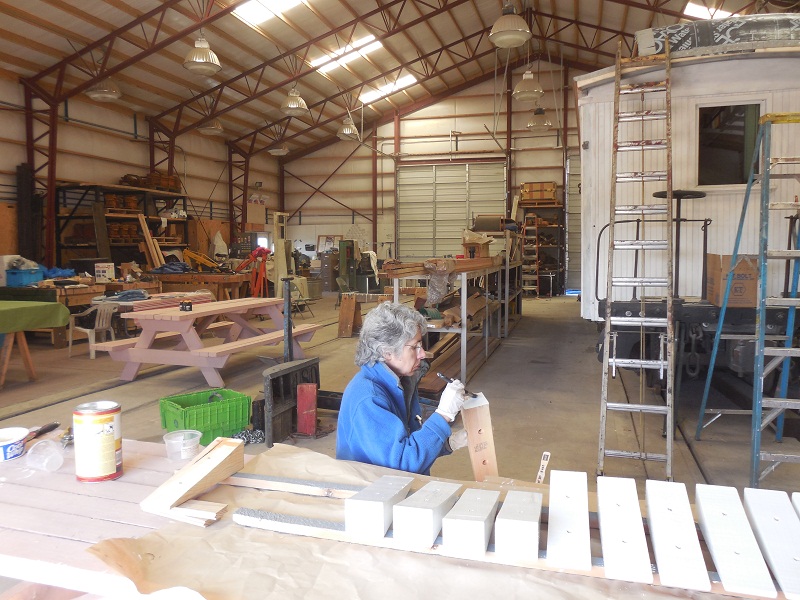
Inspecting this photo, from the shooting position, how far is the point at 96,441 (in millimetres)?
1671

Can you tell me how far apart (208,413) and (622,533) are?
12.9ft

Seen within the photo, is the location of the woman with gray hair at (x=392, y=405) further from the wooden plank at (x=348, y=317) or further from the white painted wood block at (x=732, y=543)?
the wooden plank at (x=348, y=317)

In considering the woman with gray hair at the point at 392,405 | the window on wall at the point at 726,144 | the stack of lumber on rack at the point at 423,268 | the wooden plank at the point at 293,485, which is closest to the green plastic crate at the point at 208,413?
the stack of lumber on rack at the point at 423,268

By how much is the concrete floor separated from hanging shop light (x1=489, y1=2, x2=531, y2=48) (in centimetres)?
482

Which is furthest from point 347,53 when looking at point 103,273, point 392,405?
point 392,405

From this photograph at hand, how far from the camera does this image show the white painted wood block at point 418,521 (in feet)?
4.06

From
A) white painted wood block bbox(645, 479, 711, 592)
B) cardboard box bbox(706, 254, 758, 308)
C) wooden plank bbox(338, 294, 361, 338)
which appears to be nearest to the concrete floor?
wooden plank bbox(338, 294, 361, 338)

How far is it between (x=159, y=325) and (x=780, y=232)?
21.0 ft

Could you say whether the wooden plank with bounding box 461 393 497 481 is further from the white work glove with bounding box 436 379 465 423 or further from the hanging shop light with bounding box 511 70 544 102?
the hanging shop light with bounding box 511 70 544 102

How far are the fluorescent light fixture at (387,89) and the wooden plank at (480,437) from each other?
59.3 ft

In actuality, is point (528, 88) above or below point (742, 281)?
above

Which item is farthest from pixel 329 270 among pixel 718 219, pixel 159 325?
pixel 718 219

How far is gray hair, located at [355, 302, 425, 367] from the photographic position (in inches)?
93.3

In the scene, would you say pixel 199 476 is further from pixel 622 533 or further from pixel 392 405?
pixel 622 533
